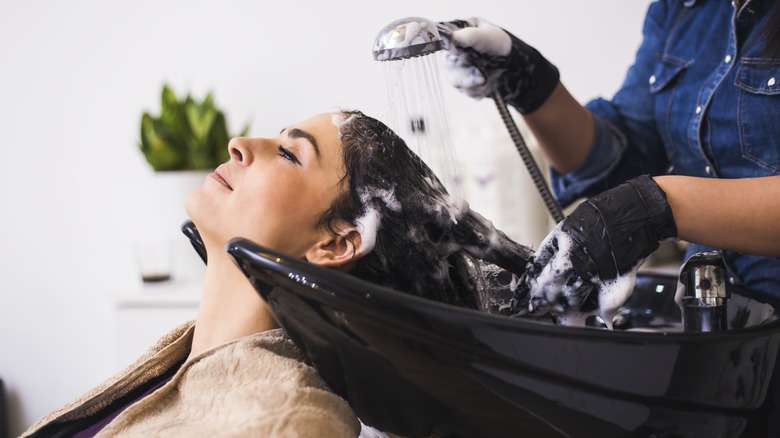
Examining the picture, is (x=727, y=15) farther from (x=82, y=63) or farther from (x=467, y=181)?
(x=82, y=63)

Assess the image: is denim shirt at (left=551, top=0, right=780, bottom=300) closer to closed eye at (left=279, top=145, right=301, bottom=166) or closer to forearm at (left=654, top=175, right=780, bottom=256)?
forearm at (left=654, top=175, right=780, bottom=256)

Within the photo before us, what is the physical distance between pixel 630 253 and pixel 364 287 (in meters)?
0.31

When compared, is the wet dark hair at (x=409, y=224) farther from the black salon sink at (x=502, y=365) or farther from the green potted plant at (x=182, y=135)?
the green potted plant at (x=182, y=135)

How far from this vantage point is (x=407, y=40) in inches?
30.7

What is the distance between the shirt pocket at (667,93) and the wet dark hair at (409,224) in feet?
1.25

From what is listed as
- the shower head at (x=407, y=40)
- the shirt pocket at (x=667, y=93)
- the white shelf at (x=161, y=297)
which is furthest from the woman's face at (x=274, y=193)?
the white shelf at (x=161, y=297)

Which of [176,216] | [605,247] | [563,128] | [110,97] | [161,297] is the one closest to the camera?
[605,247]

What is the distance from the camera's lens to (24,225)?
8.07 ft

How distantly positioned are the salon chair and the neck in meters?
0.22

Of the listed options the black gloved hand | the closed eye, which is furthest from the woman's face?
the black gloved hand

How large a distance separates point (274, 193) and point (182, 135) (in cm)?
122

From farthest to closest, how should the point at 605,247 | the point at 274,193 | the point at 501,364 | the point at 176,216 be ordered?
the point at 176,216 < the point at 274,193 < the point at 605,247 < the point at 501,364

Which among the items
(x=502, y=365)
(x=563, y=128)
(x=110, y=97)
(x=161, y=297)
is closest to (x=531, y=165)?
(x=563, y=128)

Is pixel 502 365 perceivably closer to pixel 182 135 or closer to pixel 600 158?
pixel 600 158
